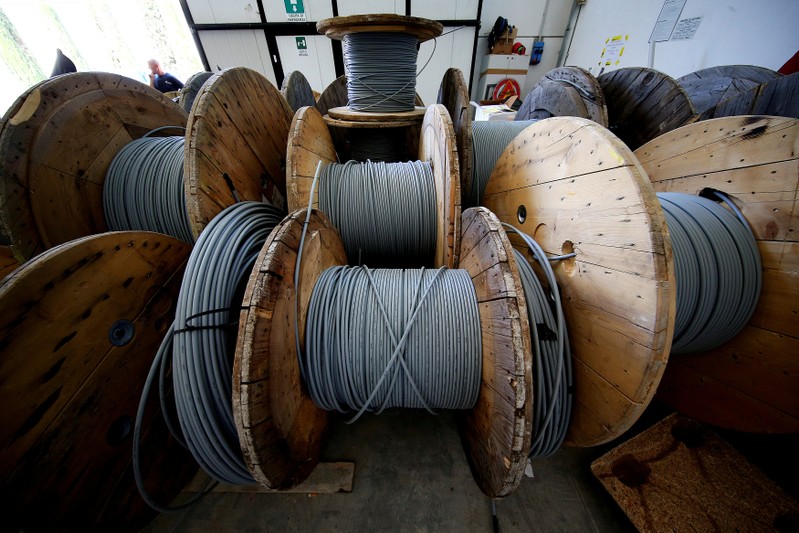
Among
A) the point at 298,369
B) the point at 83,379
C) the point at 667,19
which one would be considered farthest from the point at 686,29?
the point at 83,379

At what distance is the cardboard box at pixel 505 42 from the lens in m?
5.83

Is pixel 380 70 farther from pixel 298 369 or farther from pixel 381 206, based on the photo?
pixel 298 369

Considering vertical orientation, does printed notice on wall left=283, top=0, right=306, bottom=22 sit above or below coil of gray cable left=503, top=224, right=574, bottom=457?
above

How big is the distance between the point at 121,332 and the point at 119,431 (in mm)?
382

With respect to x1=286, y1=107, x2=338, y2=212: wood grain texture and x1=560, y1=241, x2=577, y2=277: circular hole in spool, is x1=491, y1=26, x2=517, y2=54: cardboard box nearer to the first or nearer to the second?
x1=286, y1=107, x2=338, y2=212: wood grain texture

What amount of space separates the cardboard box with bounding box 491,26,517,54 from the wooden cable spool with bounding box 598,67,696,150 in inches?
169

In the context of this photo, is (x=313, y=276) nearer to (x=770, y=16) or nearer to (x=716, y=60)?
(x=770, y=16)

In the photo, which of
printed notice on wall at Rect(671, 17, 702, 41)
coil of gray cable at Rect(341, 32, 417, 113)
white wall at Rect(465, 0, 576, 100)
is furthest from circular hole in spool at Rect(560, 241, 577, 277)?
A: white wall at Rect(465, 0, 576, 100)

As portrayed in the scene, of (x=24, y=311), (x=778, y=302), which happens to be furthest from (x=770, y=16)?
(x=24, y=311)

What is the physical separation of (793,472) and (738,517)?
0.47 metres

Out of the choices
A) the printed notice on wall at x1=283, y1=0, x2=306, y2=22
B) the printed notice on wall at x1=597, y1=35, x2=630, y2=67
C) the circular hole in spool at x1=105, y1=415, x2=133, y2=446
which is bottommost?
the circular hole in spool at x1=105, y1=415, x2=133, y2=446

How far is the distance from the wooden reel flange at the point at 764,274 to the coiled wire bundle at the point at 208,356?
2.12 metres

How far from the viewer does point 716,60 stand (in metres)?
3.10

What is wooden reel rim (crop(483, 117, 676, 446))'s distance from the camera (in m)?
0.78
